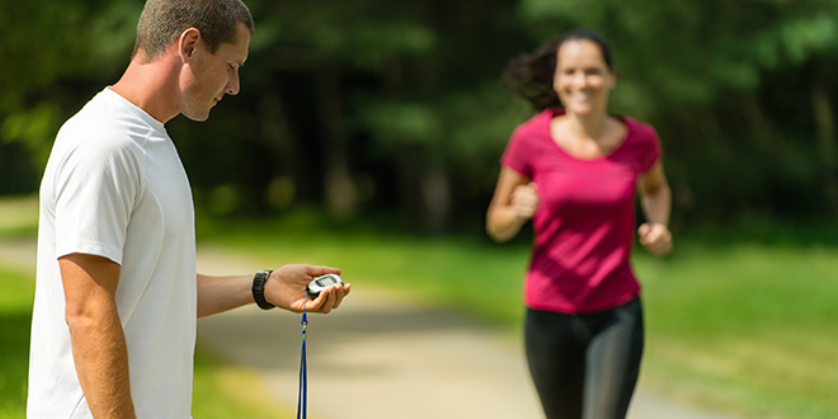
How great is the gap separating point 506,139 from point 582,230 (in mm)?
14257

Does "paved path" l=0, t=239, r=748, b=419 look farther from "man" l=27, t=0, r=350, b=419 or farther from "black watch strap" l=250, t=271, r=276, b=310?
"man" l=27, t=0, r=350, b=419

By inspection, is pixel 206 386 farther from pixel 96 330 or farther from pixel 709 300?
pixel 709 300

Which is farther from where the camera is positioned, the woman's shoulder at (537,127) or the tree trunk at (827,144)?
the tree trunk at (827,144)

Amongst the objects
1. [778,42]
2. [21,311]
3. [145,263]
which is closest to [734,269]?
[778,42]

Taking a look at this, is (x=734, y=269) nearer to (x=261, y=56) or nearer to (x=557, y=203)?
(x=557, y=203)

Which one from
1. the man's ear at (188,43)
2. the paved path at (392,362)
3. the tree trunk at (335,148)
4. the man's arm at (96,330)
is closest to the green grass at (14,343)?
the paved path at (392,362)

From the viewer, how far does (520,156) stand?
4.02 m

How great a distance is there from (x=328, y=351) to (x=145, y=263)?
279 inches

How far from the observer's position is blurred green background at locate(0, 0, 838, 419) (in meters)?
8.53

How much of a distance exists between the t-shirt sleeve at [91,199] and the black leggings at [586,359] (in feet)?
7.57

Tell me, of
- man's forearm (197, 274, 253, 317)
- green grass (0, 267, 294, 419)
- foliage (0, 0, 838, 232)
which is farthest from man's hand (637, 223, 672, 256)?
foliage (0, 0, 838, 232)

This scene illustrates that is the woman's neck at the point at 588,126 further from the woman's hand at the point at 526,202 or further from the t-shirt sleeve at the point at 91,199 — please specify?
the t-shirt sleeve at the point at 91,199

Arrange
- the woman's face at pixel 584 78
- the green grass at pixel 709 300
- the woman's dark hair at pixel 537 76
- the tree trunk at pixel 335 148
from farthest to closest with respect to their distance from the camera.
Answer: the tree trunk at pixel 335 148 < the green grass at pixel 709 300 < the woman's dark hair at pixel 537 76 < the woman's face at pixel 584 78

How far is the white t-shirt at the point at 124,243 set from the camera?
1.87m
